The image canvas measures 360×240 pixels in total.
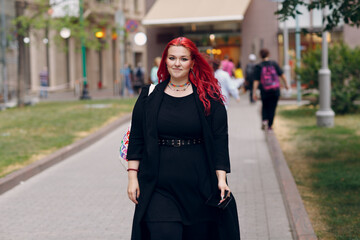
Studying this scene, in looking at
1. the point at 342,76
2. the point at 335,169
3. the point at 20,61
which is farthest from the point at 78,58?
the point at 335,169

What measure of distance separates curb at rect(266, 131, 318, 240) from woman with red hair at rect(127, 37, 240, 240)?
1929mm

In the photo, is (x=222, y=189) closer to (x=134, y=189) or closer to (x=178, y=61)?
(x=134, y=189)

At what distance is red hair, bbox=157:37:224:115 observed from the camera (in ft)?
13.2

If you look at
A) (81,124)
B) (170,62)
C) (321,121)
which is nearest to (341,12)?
(170,62)

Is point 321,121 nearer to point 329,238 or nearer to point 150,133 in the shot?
point 329,238

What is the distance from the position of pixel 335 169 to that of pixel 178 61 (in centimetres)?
580

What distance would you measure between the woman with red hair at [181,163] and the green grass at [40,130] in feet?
18.2

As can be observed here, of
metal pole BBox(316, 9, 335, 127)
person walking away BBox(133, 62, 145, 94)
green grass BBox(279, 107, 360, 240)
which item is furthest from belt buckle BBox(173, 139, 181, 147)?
person walking away BBox(133, 62, 145, 94)

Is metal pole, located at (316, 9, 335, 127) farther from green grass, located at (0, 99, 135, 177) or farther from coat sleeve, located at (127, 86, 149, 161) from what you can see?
coat sleeve, located at (127, 86, 149, 161)

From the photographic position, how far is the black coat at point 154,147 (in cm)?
393

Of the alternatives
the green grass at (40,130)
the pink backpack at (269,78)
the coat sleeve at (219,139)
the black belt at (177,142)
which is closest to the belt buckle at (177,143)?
the black belt at (177,142)

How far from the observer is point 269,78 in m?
13.3

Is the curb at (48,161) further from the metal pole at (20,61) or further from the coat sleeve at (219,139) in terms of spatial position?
the metal pole at (20,61)

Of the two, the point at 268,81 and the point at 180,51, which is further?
the point at 268,81
